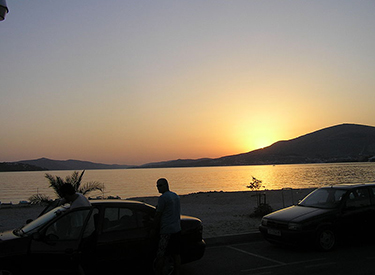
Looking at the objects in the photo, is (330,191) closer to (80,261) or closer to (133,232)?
(133,232)

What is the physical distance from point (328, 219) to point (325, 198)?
0.94m

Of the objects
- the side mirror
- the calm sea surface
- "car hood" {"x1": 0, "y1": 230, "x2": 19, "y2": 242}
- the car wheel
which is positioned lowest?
the calm sea surface

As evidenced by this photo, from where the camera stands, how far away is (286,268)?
6.95 m

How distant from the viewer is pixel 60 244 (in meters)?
5.32

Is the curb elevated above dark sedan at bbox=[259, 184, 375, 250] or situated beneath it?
situated beneath

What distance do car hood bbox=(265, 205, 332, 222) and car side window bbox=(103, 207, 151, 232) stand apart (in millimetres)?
4023

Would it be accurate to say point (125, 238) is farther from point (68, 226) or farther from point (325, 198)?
point (325, 198)

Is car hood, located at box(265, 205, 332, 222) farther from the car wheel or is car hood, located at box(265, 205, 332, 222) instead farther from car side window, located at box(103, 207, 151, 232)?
car side window, located at box(103, 207, 151, 232)

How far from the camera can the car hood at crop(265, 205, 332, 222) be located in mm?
8461

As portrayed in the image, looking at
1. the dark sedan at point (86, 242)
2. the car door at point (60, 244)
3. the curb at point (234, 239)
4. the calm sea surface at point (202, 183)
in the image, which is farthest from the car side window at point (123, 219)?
the calm sea surface at point (202, 183)

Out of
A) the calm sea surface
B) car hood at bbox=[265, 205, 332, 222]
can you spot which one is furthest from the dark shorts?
the calm sea surface

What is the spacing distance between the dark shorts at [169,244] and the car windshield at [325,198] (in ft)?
15.5

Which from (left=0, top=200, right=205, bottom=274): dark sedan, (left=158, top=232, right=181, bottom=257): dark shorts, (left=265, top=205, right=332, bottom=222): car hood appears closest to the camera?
(left=0, top=200, right=205, bottom=274): dark sedan

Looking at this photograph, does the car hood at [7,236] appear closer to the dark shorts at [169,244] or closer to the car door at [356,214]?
the dark shorts at [169,244]
